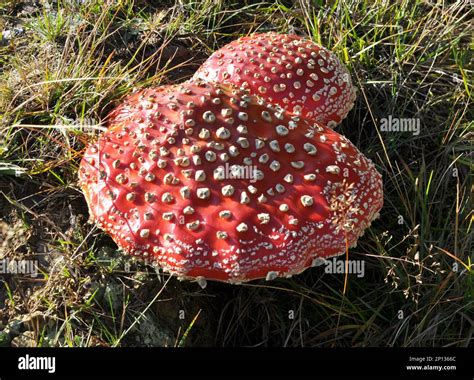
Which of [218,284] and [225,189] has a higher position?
[225,189]

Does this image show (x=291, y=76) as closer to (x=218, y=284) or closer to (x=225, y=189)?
(x=225, y=189)

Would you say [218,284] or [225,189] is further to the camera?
[218,284]

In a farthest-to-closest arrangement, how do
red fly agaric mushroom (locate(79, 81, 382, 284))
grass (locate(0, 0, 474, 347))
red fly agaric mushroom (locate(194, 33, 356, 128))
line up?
red fly agaric mushroom (locate(194, 33, 356, 128)) < grass (locate(0, 0, 474, 347)) < red fly agaric mushroom (locate(79, 81, 382, 284))

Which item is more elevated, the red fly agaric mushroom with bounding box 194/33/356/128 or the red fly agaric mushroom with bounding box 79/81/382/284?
the red fly agaric mushroom with bounding box 194/33/356/128

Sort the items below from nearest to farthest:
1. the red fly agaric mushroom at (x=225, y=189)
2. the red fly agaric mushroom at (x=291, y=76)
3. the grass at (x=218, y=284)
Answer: the red fly agaric mushroom at (x=225, y=189), the grass at (x=218, y=284), the red fly agaric mushroom at (x=291, y=76)

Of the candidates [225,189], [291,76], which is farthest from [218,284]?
[291,76]

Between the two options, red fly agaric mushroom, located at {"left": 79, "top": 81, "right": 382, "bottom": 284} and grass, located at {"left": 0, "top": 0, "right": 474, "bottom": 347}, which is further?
grass, located at {"left": 0, "top": 0, "right": 474, "bottom": 347}
